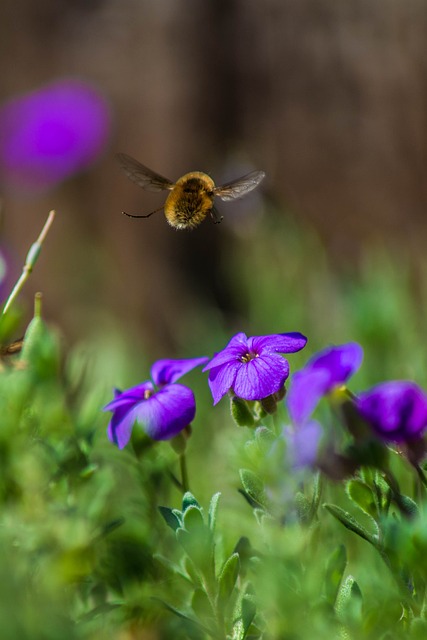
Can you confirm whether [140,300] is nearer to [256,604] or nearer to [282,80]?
[282,80]

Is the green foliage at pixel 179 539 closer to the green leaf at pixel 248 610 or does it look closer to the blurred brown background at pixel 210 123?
the green leaf at pixel 248 610

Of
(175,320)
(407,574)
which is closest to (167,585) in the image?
(407,574)

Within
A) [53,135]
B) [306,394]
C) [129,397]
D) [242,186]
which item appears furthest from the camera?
[53,135]

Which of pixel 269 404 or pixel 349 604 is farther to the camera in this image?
pixel 269 404

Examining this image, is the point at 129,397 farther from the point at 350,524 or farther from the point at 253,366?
the point at 350,524

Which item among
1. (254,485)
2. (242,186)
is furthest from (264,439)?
(242,186)

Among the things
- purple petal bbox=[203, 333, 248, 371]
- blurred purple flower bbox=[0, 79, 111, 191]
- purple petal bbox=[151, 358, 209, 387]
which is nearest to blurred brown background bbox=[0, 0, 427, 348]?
blurred purple flower bbox=[0, 79, 111, 191]
